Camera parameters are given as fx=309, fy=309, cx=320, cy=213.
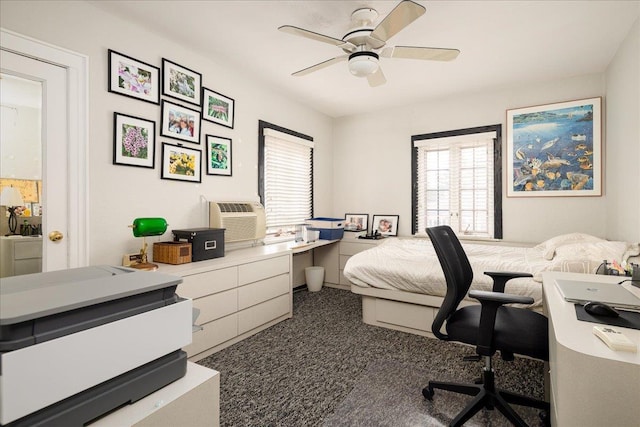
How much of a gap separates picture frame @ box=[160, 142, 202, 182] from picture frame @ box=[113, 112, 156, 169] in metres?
0.11

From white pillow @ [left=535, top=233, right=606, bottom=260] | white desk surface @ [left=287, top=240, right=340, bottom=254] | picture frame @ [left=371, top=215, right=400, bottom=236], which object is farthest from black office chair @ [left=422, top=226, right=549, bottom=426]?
picture frame @ [left=371, top=215, right=400, bottom=236]

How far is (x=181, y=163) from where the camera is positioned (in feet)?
9.36

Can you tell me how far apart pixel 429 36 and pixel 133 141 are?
262 centimetres

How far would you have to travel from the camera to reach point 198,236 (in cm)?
261

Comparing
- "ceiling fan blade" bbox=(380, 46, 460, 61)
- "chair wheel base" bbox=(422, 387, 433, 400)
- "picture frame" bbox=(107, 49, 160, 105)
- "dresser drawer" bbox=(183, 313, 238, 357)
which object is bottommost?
"chair wheel base" bbox=(422, 387, 433, 400)

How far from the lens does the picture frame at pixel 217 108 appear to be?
10.0 feet

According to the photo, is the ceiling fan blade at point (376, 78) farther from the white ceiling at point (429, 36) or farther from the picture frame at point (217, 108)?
the picture frame at point (217, 108)

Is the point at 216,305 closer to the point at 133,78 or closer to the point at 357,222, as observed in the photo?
the point at 133,78

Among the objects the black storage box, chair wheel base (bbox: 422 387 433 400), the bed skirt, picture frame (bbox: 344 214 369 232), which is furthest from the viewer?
picture frame (bbox: 344 214 369 232)

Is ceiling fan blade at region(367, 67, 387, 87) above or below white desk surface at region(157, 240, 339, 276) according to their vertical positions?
above

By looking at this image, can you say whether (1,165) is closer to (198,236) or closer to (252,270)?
(198,236)

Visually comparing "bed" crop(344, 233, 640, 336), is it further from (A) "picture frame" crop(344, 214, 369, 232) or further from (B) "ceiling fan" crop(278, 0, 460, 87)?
(B) "ceiling fan" crop(278, 0, 460, 87)

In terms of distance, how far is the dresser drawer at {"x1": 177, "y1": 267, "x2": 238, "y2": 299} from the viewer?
227cm

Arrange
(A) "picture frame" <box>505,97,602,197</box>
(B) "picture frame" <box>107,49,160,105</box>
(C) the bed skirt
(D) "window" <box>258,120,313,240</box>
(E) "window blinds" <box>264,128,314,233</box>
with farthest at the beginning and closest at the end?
1. (E) "window blinds" <box>264,128,314,233</box>
2. (D) "window" <box>258,120,313,240</box>
3. (A) "picture frame" <box>505,97,602,197</box>
4. (C) the bed skirt
5. (B) "picture frame" <box>107,49,160,105</box>
